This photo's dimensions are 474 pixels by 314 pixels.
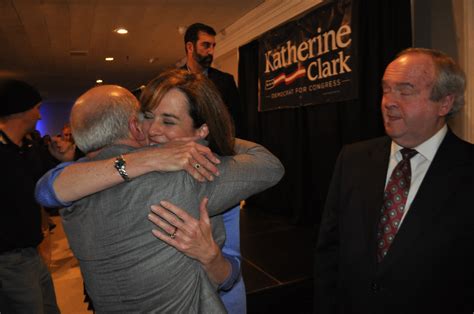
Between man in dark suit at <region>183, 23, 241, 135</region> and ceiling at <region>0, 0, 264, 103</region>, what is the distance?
89.8 inches

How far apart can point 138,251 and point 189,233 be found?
0.41ft

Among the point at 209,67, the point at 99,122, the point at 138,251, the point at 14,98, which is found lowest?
the point at 138,251

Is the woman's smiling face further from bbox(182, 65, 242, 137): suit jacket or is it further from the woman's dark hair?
bbox(182, 65, 242, 137): suit jacket

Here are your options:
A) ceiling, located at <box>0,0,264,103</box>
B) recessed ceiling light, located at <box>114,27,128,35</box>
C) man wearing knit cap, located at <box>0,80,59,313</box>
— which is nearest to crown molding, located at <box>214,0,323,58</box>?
ceiling, located at <box>0,0,264,103</box>

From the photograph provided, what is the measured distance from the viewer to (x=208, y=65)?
2.78 meters

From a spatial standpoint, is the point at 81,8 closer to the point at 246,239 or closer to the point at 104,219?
the point at 246,239

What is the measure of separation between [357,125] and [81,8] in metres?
3.93

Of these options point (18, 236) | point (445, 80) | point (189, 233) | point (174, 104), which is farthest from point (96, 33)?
point (189, 233)

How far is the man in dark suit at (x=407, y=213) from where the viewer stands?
125cm

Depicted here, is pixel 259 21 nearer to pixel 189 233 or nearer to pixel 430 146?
pixel 430 146

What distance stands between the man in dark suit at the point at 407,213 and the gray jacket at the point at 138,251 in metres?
0.73

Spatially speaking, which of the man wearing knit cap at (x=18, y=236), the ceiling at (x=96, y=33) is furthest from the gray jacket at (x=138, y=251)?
the ceiling at (x=96, y=33)

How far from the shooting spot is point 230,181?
97 cm

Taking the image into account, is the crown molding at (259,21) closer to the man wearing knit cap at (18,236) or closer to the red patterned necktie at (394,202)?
the red patterned necktie at (394,202)
